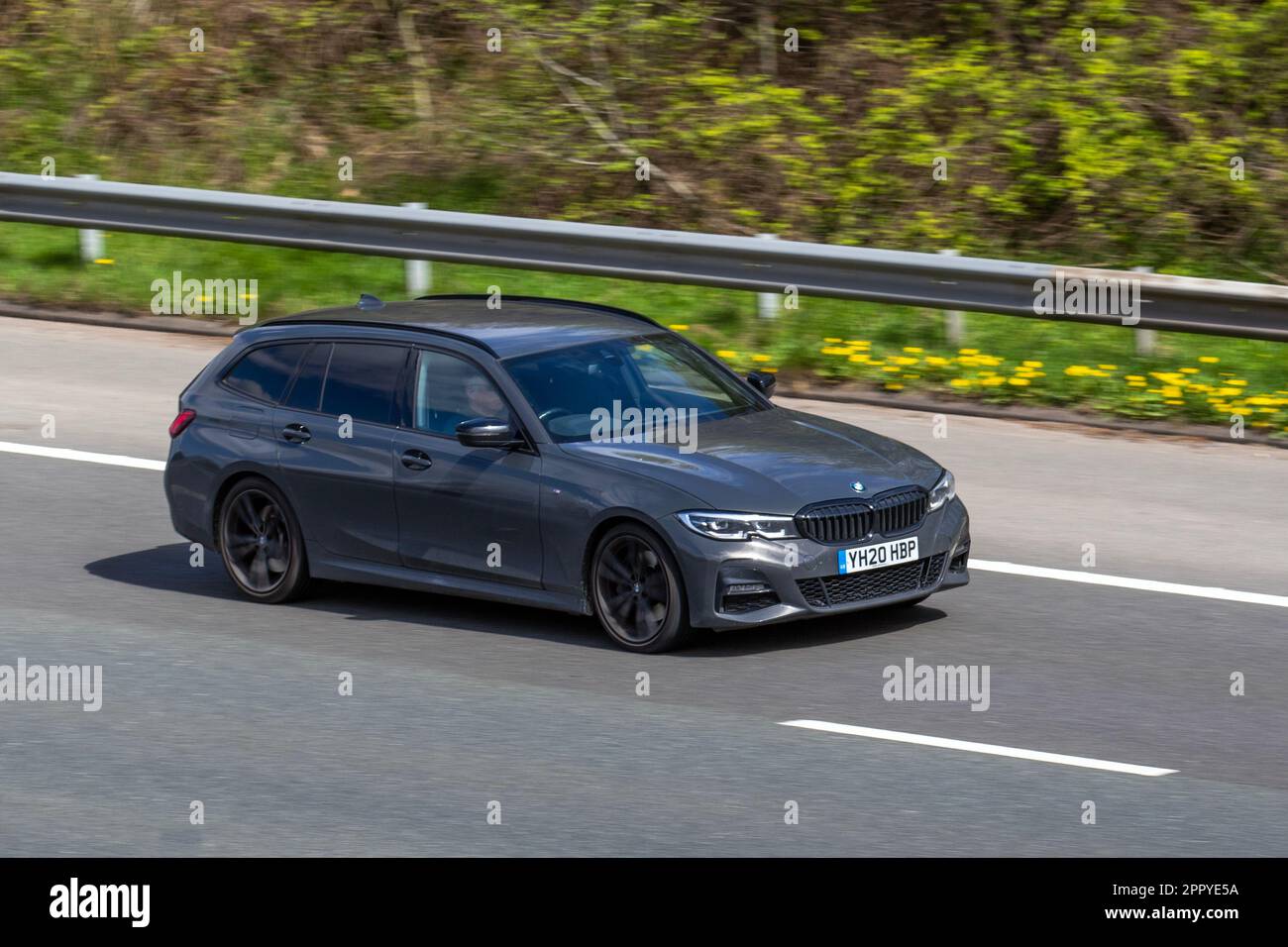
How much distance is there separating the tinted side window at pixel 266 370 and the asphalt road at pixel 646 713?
1.06m

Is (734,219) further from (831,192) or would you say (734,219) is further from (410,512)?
(410,512)

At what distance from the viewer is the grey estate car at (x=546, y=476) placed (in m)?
9.47

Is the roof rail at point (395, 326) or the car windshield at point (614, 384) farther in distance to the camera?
the roof rail at point (395, 326)

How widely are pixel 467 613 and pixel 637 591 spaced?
4.19 ft

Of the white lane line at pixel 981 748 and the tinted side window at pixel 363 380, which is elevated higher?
the tinted side window at pixel 363 380

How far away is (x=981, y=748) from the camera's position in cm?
823

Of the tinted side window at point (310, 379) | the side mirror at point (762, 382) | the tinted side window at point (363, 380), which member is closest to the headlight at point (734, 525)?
the side mirror at point (762, 382)

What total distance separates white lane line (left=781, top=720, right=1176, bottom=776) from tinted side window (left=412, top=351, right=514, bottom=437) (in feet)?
8.27

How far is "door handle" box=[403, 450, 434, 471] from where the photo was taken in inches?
402

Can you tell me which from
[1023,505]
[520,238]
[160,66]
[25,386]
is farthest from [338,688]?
[160,66]

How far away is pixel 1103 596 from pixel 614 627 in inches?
104

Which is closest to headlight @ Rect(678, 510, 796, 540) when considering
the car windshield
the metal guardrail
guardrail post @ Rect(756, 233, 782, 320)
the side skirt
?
the side skirt

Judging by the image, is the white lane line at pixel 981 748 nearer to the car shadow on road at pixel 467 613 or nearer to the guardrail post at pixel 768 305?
the car shadow on road at pixel 467 613

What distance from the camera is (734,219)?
20.5 m
